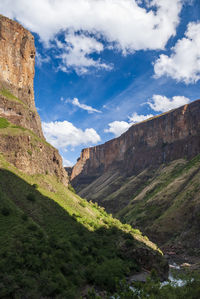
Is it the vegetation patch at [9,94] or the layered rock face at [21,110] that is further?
the vegetation patch at [9,94]

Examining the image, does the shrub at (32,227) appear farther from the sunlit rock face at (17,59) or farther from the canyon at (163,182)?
the sunlit rock face at (17,59)

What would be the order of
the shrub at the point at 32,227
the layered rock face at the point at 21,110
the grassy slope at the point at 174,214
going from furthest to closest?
the grassy slope at the point at 174,214
the layered rock face at the point at 21,110
the shrub at the point at 32,227

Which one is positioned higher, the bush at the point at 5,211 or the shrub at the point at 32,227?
the bush at the point at 5,211

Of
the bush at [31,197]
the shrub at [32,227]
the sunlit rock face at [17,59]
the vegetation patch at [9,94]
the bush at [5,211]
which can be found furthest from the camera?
the sunlit rock face at [17,59]

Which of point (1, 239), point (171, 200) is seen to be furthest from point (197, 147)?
point (1, 239)

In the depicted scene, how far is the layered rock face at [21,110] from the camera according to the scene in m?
44.4

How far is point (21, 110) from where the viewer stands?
60.4 m

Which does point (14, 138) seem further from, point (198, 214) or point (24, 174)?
point (198, 214)

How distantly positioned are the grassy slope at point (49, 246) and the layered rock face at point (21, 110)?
4488 mm

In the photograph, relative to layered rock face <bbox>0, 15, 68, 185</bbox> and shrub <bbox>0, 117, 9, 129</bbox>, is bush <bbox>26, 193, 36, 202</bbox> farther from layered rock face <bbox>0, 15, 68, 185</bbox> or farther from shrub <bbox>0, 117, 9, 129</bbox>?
shrub <bbox>0, 117, 9, 129</bbox>

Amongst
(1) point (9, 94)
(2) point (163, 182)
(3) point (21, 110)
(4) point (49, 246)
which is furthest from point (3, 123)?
(2) point (163, 182)

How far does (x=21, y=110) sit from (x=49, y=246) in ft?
152

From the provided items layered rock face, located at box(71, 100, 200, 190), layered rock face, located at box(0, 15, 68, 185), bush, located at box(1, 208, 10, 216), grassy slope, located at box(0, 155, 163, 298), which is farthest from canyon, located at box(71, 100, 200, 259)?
bush, located at box(1, 208, 10, 216)

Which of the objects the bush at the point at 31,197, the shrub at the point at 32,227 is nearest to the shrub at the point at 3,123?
the bush at the point at 31,197
